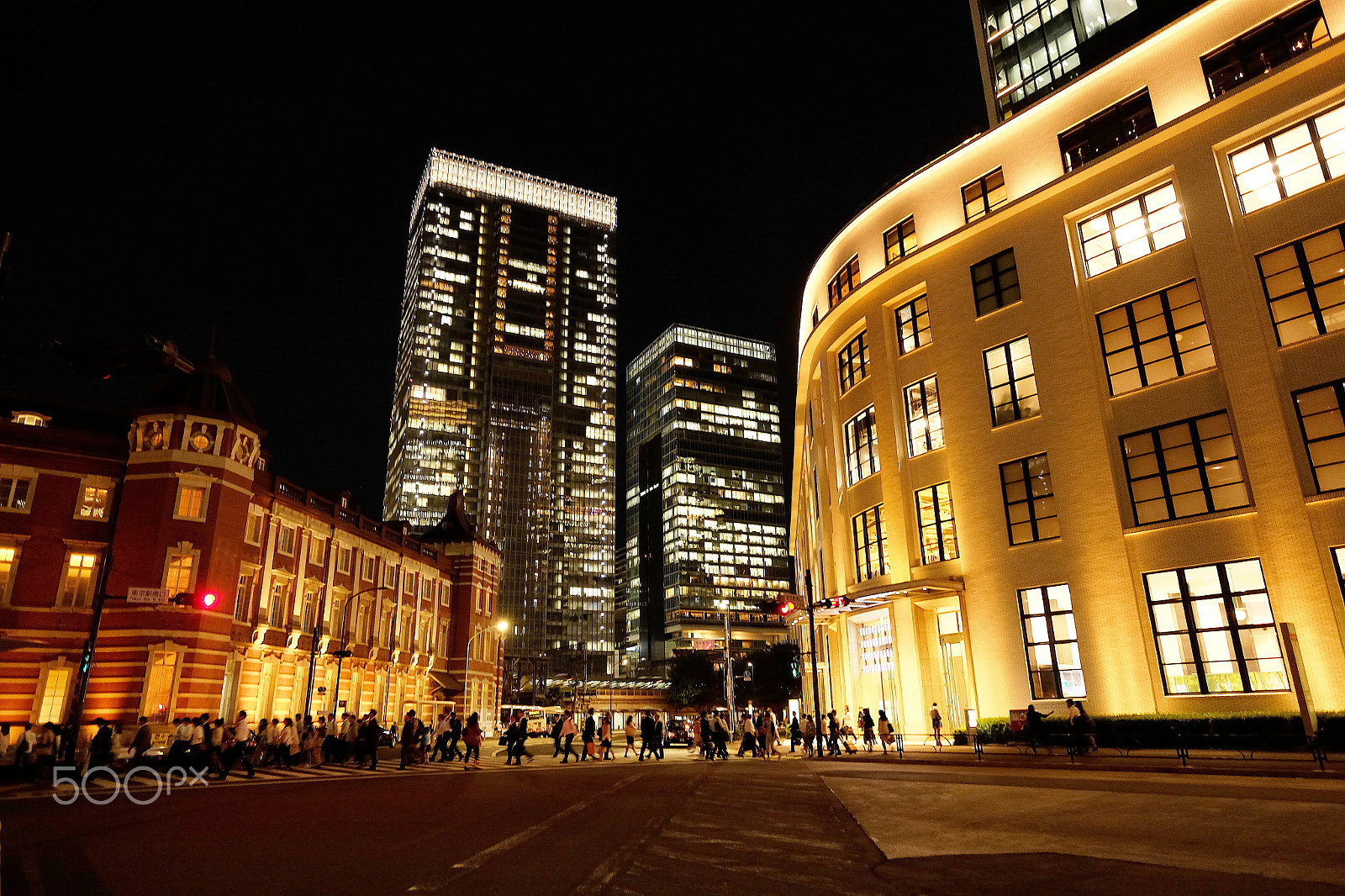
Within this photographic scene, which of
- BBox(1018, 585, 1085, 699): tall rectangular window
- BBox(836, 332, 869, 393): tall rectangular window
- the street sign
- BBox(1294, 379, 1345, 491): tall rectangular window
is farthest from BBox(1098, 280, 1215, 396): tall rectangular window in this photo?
the street sign

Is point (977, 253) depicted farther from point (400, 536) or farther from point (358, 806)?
point (400, 536)

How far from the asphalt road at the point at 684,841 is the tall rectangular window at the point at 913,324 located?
69.1 feet

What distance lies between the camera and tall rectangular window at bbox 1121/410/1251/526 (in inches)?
951

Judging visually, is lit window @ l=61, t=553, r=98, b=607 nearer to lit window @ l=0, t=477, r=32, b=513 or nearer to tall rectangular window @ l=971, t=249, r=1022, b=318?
lit window @ l=0, t=477, r=32, b=513

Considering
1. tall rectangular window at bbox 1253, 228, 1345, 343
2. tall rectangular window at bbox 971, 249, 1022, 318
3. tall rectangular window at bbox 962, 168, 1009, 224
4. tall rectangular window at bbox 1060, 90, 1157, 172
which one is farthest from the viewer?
tall rectangular window at bbox 962, 168, 1009, 224

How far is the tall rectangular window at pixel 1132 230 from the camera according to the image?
27.1 m

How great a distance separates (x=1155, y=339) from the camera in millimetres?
26625

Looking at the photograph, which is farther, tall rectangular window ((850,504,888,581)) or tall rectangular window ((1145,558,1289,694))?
tall rectangular window ((850,504,888,581))

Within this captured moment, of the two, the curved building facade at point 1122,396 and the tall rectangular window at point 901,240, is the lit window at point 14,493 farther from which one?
the tall rectangular window at point 901,240

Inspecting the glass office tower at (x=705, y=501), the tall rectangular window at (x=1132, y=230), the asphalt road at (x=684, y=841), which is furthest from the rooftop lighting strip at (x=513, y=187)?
the asphalt road at (x=684, y=841)

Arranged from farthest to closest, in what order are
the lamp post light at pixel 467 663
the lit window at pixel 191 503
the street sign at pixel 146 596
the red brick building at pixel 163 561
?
the lamp post light at pixel 467 663 → the lit window at pixel 191 503 → the red brick building at pixel 163 561 → the street sign at pixel 146 596

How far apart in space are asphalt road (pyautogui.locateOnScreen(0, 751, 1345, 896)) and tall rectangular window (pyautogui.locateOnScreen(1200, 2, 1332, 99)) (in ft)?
78.2

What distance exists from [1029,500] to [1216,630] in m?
7.24

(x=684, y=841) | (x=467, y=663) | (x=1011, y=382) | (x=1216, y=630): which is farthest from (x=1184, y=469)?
(x=467, y=663)
